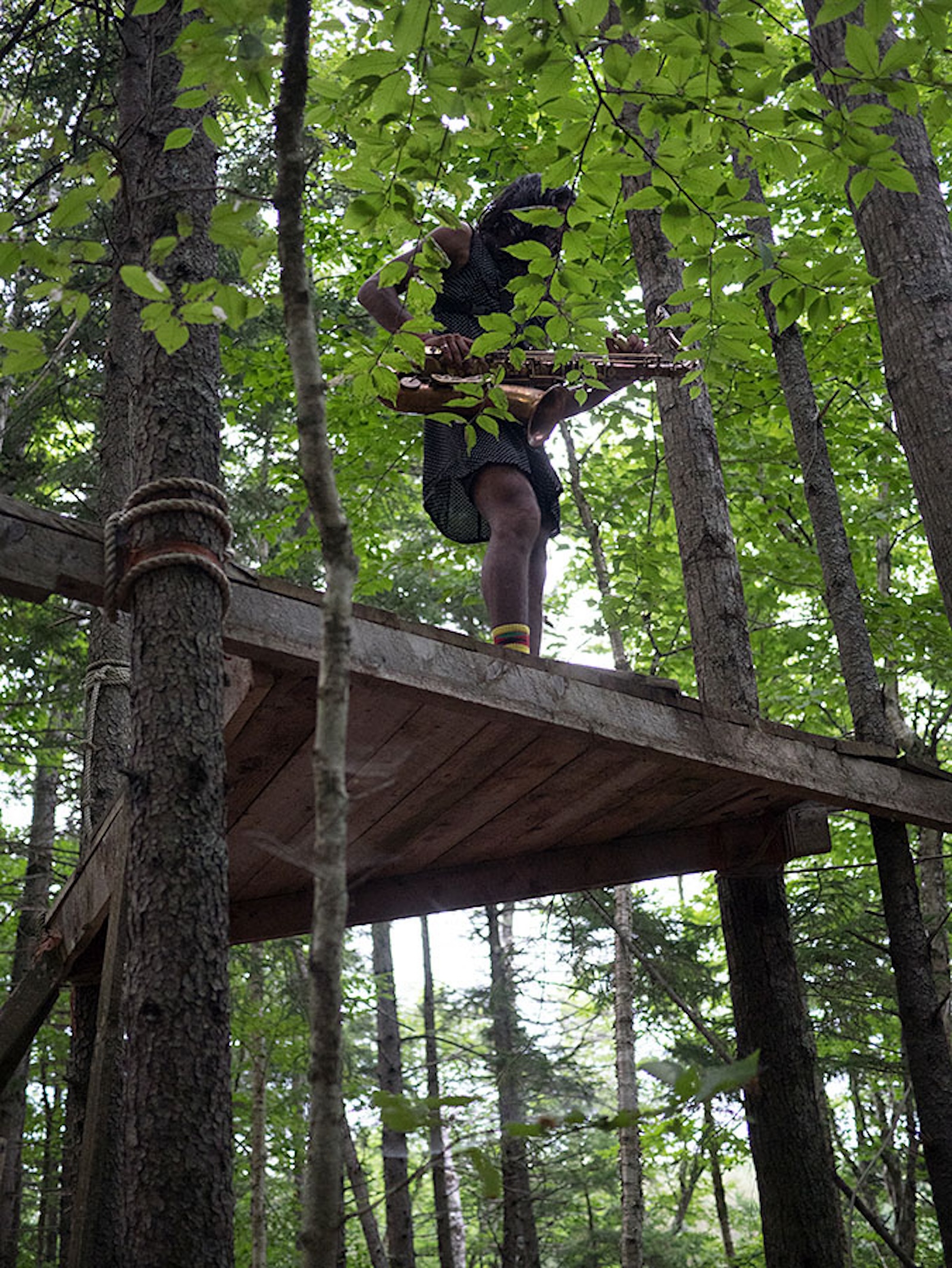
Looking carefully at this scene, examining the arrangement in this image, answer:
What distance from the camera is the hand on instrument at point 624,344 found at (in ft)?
15.6

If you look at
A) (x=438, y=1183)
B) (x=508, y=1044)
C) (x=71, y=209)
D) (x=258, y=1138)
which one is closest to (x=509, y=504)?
(x=71, y=209)

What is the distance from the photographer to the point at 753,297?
6.01 meters

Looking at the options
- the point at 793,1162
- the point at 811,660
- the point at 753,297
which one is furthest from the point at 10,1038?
the point at 811,660

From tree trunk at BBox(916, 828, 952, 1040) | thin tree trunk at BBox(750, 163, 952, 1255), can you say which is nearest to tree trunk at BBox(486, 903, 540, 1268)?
tree trunk at BBox(916, 828, 952, 1040)

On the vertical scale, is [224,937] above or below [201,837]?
below

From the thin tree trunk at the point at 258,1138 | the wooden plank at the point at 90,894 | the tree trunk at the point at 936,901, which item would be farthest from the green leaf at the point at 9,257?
the thin tree trunk at the point at 258,1138

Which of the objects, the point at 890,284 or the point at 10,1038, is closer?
the point at 10,1038

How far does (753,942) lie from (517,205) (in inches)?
119

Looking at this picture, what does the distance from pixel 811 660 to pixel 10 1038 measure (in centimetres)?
729

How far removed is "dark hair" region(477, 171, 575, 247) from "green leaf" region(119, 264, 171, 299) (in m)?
2.52

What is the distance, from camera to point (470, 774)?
3.77m

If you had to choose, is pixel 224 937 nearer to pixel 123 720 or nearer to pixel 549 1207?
pixel 123 720

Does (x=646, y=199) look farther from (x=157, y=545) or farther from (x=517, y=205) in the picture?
(x=157, y=545)

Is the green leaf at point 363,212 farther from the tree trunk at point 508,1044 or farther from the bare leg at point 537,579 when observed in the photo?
the tree trunk at point 508,1044
